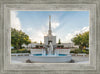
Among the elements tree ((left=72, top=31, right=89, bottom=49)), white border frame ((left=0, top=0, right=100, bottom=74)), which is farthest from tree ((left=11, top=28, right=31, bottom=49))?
white border frame ((left=0, top=0, right=100, bottom=74))

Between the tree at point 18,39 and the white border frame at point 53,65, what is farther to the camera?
the tree at point 18,39

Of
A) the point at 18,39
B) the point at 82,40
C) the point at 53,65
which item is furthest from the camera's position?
the point at 82,40

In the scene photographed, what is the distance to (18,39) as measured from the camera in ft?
31.5

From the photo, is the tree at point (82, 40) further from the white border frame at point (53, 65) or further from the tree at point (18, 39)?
the white border frame at point (53, 65)

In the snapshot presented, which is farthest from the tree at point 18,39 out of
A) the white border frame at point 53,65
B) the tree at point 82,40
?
the white border frame at point 53,65

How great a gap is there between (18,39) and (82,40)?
5905mm

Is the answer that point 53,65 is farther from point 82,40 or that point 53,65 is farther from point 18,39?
point 82,40

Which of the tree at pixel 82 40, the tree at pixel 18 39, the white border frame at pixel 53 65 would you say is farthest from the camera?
the tree at pixel 82 40

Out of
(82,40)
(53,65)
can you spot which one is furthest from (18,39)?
(53,65)

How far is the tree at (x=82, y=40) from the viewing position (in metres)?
10.0

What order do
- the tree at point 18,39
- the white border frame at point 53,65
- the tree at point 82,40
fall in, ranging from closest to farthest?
the white border frame at point 53,65
the tree at point 18,39
the tree at point 82,40

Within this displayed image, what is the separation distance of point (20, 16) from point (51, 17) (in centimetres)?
287

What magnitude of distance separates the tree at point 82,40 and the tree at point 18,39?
4.50 meters

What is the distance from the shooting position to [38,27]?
10523mm
